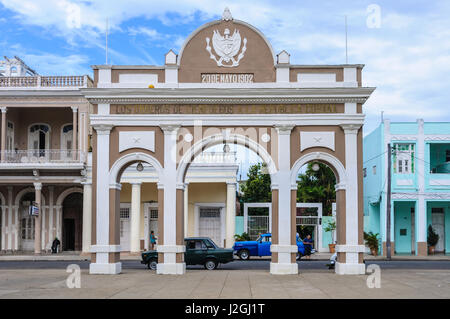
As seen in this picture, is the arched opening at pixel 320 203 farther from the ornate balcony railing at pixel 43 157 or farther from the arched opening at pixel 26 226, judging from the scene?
the arched opening at pixel 26 226

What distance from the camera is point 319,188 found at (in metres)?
41.8

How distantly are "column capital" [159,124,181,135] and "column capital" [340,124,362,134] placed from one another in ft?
18.5

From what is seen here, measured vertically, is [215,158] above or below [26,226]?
above

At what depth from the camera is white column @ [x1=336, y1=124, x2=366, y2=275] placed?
20062 millimetres

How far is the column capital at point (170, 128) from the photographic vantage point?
20578 millimetres

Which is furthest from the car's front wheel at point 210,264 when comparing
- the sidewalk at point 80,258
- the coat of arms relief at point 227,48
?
the sidewalk at point 80,258

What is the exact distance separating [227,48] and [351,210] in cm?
701

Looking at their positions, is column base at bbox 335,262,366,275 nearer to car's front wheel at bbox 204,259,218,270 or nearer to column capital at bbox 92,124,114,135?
car's front wheel at bbox 204,259,218,270

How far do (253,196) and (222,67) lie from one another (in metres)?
28.9

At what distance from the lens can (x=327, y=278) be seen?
18.7m

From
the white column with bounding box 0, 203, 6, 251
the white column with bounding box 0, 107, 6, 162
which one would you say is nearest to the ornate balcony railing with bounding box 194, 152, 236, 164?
the white column with bounding box 0, 107, 6, 162

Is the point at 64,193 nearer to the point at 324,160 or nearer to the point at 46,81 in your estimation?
the point at 46,81

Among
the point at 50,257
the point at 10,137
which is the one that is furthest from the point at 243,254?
the point at 10,137
